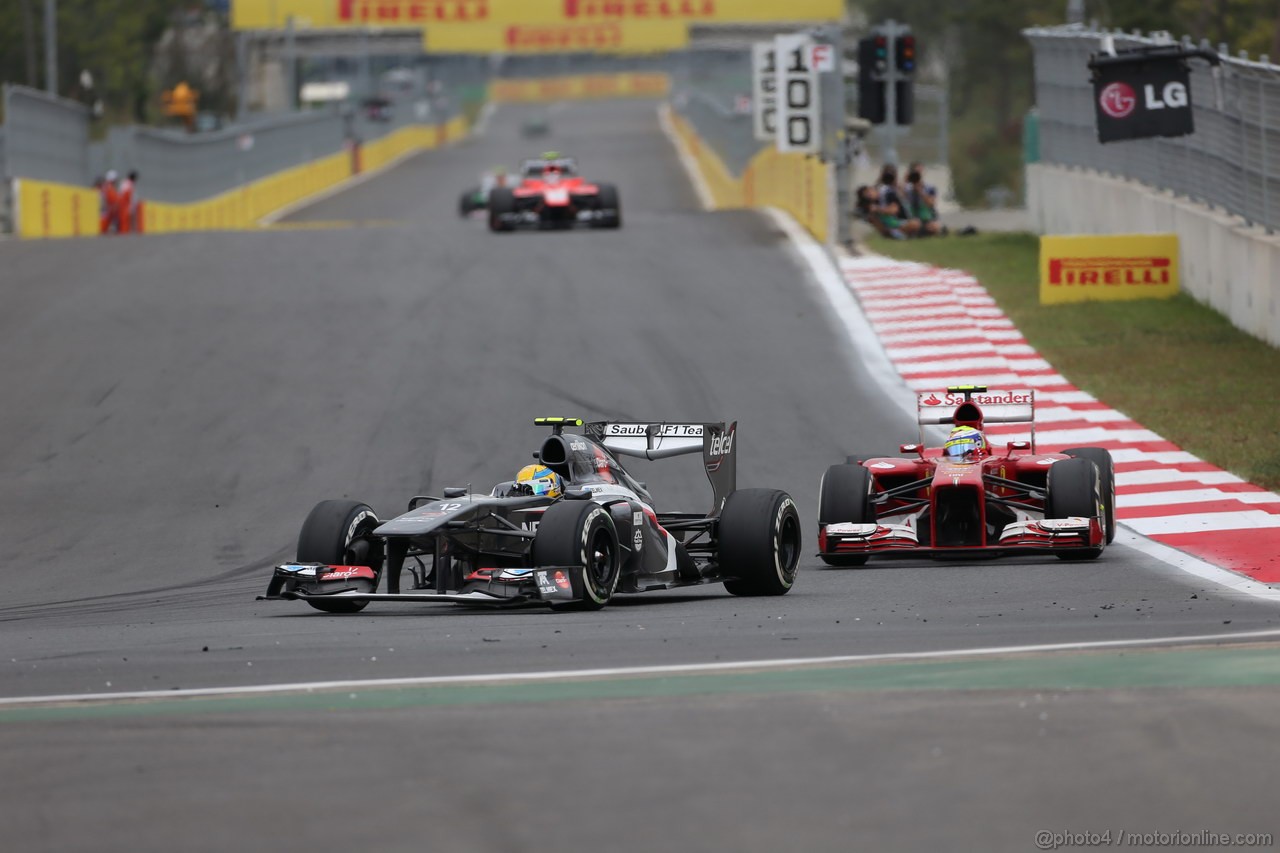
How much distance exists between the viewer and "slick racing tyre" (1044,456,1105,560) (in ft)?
41.4

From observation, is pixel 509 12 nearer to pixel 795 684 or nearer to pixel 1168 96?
pixel 1168 96

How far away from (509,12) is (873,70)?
65998 millimetres

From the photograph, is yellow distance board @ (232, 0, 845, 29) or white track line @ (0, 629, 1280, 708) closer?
white track line @ (0, 629, 1280, 708)

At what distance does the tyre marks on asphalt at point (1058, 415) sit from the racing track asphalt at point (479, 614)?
2.50 ft

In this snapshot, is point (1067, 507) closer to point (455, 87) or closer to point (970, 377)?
point (970, 377)

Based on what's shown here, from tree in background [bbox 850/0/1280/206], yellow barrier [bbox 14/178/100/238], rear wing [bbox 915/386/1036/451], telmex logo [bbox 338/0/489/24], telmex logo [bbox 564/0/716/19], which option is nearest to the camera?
rear wing [bbox 915/386/1036/451]

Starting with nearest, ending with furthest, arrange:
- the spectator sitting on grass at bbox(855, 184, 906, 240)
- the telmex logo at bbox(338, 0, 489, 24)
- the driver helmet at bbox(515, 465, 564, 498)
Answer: the driver helmet at bbox(515, 465, 564, 498) → the spectator sitting on grass at bbox(855, 184, 906, 240) → the telmex logo at bbox(338, 0, 489, 24)

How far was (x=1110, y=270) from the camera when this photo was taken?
24953mm

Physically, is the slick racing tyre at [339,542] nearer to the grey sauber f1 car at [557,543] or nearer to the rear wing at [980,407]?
the grey sauber f1 car at [557,543]

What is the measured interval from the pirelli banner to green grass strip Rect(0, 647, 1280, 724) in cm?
1695

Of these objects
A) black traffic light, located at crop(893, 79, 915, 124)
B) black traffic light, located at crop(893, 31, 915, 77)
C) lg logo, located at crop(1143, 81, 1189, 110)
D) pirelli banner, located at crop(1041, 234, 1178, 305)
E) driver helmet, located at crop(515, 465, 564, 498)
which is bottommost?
driver helmet, located at crop(515, 465, 564, 498)

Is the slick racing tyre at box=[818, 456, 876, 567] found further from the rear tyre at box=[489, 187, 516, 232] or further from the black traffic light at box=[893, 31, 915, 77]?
the rear tyre at box=[489, 187, 516, 232]

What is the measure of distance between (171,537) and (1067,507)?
6.59 m

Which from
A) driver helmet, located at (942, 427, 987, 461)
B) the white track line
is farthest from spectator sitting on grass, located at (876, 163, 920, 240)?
the white track line
